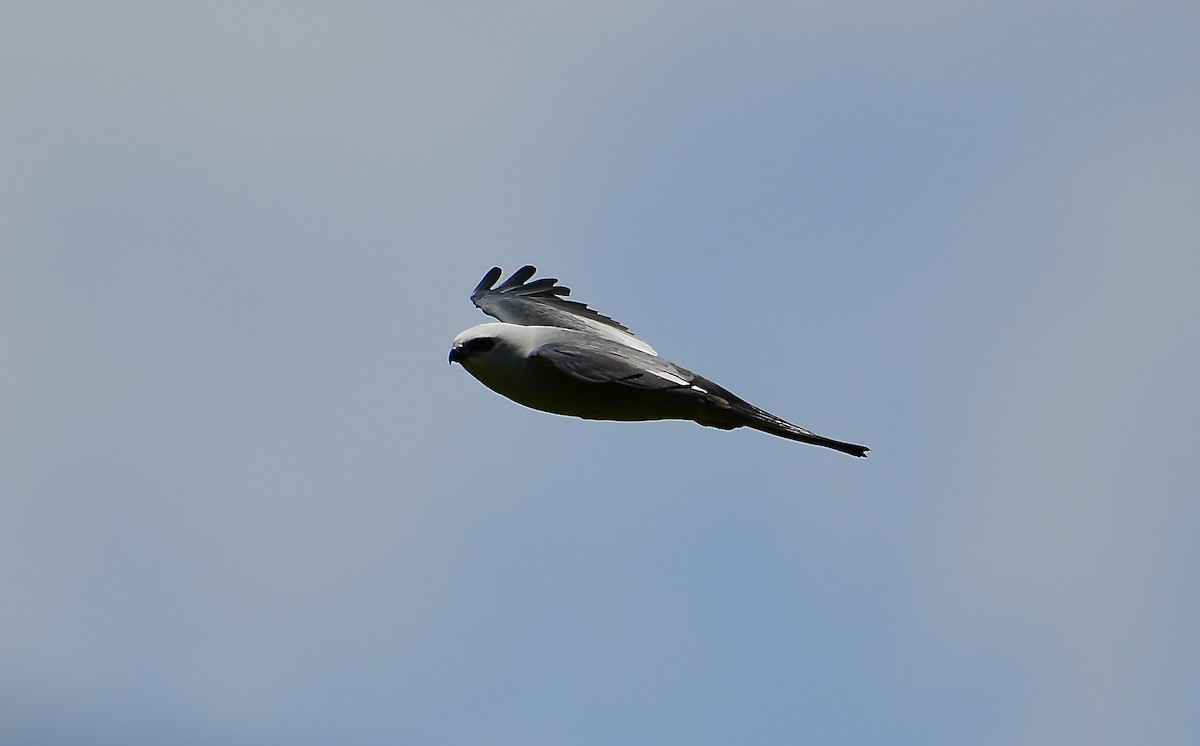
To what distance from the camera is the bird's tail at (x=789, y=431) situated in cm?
1184

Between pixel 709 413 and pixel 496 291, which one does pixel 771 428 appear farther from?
pixel 496 291

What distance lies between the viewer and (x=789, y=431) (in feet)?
39.1

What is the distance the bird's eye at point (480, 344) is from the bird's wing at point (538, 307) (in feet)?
8.08

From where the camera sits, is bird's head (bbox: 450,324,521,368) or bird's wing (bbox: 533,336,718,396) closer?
bird's wing (bbox: 533,336,718,396)

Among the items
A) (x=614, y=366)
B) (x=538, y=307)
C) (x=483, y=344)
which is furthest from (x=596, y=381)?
(x=538, y=307)

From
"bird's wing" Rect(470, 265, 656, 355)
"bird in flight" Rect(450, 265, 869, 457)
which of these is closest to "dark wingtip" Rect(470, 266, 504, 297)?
"bird's wing" Rect(470, 265, 656, 355)

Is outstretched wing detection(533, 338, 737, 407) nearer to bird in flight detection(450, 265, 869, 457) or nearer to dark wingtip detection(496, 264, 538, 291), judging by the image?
bird in flight detection(450, 265, 869, 457)

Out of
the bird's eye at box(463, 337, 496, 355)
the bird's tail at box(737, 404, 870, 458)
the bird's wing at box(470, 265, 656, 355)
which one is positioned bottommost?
the bird's tail at box(737, 404, 870, 458)

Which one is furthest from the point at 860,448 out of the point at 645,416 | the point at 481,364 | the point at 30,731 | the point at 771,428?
the point at 30,731

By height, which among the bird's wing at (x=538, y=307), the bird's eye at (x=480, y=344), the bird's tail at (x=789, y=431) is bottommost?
the bird's tail at (x=789, y=431)

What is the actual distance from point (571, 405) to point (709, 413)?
1.18 m

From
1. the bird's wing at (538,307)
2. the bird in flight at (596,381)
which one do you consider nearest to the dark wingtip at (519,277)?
the bird's wing at (538,307)

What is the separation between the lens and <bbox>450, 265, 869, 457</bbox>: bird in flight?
35.2 feet

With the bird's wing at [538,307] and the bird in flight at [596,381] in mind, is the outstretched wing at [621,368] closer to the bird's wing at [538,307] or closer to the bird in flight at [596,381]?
the bird in flight at [596,381]
